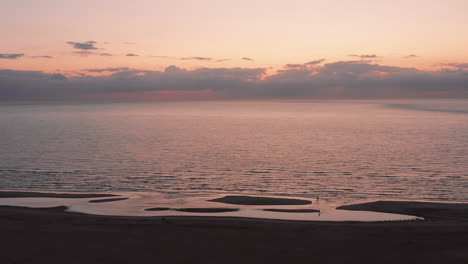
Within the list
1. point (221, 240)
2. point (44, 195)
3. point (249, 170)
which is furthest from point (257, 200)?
point (44, 195)

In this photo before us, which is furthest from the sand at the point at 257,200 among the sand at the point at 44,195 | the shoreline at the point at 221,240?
the sand at the point at 44,195

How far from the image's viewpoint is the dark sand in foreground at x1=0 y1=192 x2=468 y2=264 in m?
11.6

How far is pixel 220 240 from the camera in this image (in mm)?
13273

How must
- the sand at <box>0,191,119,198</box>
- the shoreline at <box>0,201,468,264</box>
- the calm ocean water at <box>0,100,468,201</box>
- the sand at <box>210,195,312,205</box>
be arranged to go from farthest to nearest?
the calm ocean water at <box>0,100,468,201</box>, the sand at <box>0,191,119,198</box>, the sand at <box>210,195,312,205</box>, the shoreline at <box>0,201,468,264</box>

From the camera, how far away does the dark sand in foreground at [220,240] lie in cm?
1158

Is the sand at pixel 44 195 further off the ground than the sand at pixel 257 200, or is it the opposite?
the sand at pixel 44 195

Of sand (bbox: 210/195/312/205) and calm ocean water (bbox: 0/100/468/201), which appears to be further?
calm ocean water (bbox: 0/100/468/201)

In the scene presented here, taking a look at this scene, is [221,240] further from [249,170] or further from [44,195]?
[249,170]

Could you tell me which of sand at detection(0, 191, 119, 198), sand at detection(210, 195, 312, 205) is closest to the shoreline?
sand at detection(210, 195, 312, 205)

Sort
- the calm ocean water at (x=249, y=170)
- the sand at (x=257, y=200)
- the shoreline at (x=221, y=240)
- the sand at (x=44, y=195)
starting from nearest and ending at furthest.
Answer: the shoreline at (x=221, y=240) < the sand at (x=257, y=200) < the sand at (x=44, y=195) < the calm ocean water at (x=249, y=170)

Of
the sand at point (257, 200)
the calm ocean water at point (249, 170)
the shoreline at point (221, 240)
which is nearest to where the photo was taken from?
A: the shoreline at point (221, 240)

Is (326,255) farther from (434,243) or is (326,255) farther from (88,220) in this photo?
(88,220)

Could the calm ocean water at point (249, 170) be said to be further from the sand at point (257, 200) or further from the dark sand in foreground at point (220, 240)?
the dark sand in foreground at point (220, 240)

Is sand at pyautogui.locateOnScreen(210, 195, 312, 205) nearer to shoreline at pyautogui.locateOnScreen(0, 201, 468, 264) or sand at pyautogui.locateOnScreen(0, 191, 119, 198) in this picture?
shoreline at pyautogui.locateOnScreen(0, 201, 468, 264)
